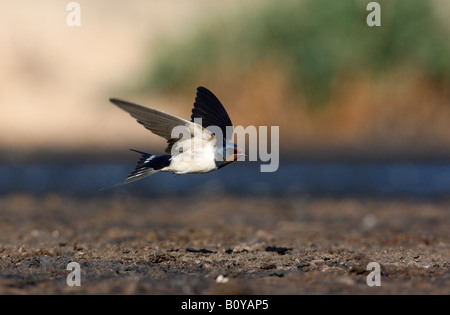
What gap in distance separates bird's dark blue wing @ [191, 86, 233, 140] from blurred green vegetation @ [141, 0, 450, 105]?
38.2ft

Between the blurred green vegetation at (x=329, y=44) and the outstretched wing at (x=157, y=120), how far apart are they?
1238cm

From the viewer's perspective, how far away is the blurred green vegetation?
55.9 ft

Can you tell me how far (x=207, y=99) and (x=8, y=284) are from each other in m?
2.31

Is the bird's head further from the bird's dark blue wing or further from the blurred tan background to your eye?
the blurred tan background

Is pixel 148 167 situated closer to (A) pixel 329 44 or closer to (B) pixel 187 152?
(B) pixel 187 152

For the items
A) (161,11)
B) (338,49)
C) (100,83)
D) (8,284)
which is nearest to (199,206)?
(8,284)

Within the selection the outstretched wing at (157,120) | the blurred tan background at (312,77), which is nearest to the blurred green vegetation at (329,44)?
the blurred tan background at (312,77)

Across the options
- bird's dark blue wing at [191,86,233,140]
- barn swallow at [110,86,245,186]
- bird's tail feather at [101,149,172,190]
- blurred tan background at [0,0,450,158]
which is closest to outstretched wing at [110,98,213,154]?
barn swallow at [110,86,245,186]

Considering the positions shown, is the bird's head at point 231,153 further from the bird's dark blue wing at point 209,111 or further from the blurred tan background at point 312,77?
the blurred tan background at point 312,77

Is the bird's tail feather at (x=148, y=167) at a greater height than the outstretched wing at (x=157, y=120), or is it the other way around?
the outstretched wing at (x=157, y=120)

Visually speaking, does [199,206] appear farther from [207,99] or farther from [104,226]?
[207,99]

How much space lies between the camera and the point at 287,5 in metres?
17.9

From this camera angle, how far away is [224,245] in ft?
21.1

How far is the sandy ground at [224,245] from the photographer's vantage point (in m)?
4.43
